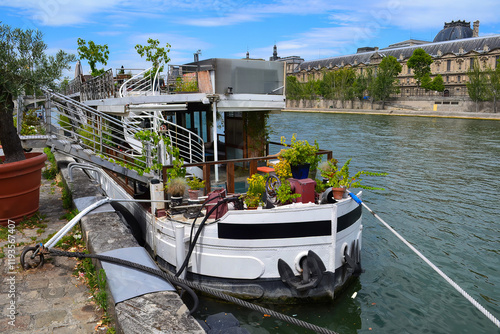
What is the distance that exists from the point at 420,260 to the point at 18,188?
28.4 feet

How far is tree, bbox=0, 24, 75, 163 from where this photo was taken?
19.3ft

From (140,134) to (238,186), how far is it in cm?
253

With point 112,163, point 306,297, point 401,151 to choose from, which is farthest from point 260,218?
point 401,151

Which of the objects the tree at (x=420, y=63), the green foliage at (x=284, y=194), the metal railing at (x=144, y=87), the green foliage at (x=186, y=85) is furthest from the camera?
the tree at (x=420, y=63)

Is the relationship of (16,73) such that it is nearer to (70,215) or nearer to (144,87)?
(70,215)

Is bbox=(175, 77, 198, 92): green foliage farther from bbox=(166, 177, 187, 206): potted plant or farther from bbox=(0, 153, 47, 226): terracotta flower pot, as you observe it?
bbox=(0, 153, 47, 226): terracotta flower pot

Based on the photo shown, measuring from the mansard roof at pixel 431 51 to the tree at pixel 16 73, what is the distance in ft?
303

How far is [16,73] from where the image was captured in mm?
6055

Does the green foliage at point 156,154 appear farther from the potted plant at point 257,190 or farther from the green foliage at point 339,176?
the green foliage at point 339,176

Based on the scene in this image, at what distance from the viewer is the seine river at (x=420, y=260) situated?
7023 millimetres

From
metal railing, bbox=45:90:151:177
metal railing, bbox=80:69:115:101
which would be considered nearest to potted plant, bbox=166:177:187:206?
metal railing, bbox=45:90:151:177

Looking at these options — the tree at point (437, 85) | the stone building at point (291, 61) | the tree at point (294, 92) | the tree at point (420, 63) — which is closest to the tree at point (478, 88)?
the tree at point (437, 85)

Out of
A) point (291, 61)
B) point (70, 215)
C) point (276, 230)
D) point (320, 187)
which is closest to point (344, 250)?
point (320, 187)

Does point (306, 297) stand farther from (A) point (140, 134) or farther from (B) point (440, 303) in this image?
(A) point (140, 134)
